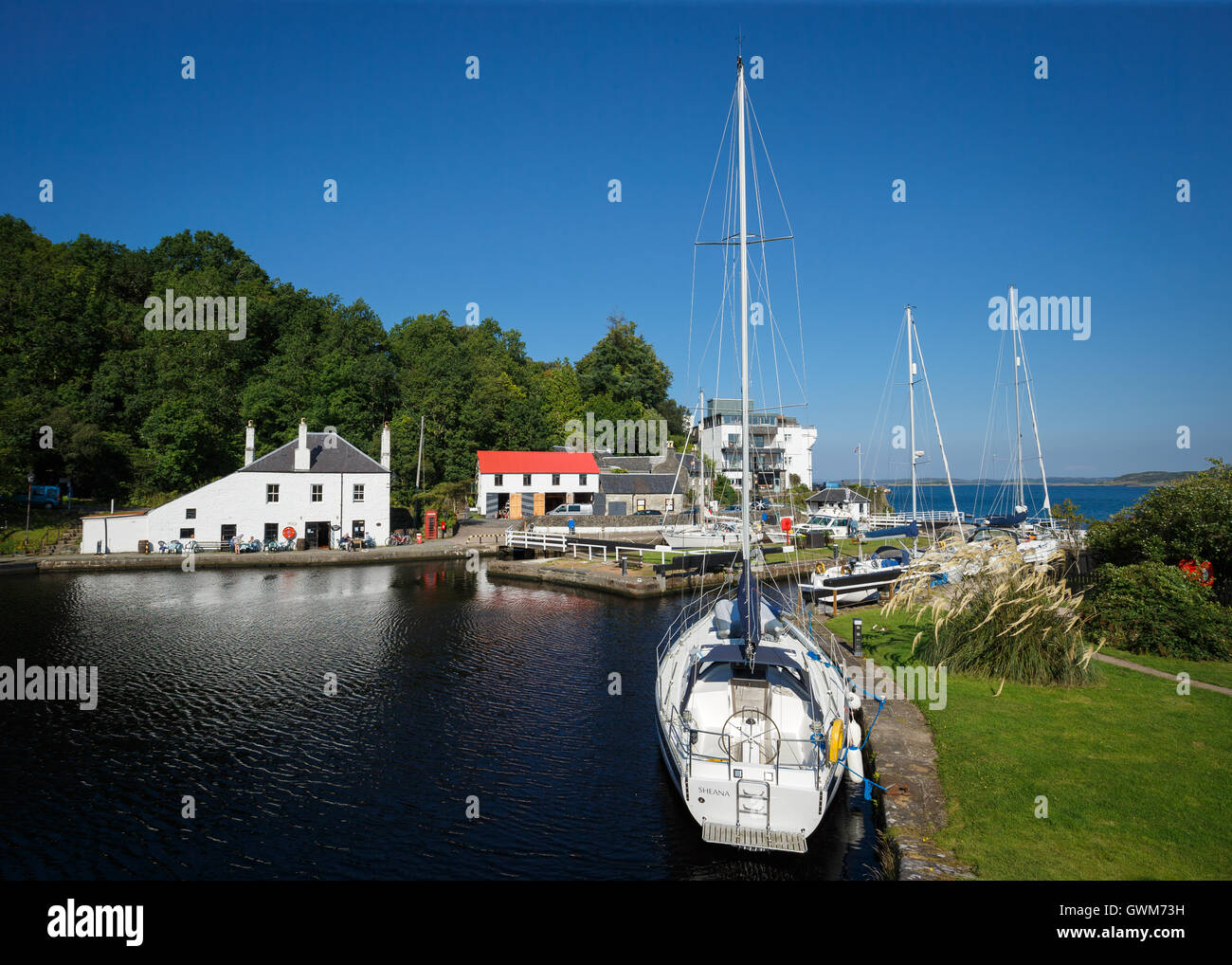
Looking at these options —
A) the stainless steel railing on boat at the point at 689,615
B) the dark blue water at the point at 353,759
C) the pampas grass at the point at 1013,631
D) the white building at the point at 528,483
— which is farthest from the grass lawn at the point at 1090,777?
the white building at the point at 528,483

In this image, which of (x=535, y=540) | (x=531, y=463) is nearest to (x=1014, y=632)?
(x=535, y=540)

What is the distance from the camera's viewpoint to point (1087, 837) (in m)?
8.30

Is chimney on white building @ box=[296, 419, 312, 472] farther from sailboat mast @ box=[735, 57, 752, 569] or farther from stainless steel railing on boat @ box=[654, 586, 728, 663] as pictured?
sailboat mast @ box=[735, 57, 752, 569]

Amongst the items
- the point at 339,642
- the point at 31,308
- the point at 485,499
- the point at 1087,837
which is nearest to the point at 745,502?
the point at 1087,837

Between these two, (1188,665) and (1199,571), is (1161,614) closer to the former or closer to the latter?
(1188,665)

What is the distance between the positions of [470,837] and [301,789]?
3946 mm

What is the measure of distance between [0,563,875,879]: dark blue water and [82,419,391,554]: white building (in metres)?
16.3

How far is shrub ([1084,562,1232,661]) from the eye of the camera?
51.1 ft

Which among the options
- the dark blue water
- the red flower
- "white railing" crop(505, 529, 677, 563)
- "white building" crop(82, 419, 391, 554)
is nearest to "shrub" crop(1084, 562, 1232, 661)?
the red flower

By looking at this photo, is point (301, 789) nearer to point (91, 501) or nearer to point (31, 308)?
point (91, 501)

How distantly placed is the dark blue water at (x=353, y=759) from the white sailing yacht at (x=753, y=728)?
95 centimetres

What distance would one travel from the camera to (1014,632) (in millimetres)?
14398

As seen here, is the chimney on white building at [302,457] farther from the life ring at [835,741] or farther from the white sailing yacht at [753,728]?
the life ring at [835,741]
